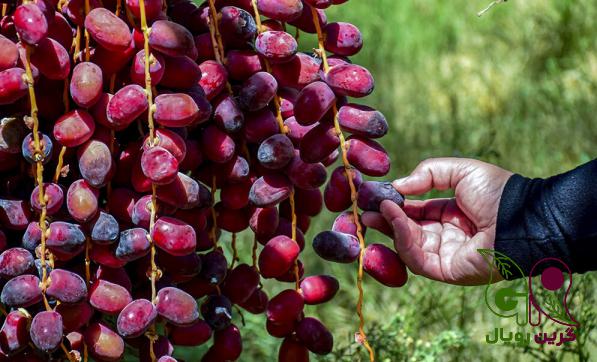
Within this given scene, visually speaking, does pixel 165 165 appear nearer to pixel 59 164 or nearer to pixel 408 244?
pixel 59 164

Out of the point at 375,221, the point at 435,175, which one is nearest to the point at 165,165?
the point at 375,221

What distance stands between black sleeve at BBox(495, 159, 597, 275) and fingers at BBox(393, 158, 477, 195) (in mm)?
143

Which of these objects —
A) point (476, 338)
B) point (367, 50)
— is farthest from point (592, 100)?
point (476, 338)

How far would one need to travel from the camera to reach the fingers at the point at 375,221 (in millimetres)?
1382

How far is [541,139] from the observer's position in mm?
3133

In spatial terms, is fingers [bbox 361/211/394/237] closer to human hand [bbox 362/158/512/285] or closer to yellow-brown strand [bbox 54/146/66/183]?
human hand [bbox 362/158/512/285]

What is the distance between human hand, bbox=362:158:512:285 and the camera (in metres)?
1.50

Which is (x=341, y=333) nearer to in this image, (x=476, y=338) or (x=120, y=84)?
(x=476, y=338)

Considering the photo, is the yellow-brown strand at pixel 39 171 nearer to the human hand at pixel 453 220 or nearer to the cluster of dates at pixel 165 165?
the cluster of dates at pixel 165 165

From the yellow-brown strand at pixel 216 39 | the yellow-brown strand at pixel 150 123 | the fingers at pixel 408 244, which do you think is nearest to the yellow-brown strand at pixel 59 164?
the yellow-brown strand at pixel 150 123

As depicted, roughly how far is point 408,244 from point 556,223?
259mm

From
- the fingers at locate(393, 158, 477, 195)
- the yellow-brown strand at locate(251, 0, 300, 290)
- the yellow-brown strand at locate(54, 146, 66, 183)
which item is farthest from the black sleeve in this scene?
the yellow-brown strand at locate(54, 146, 66, 183)

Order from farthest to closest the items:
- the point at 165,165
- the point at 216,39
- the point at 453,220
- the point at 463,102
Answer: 1. the point at 463,102
2. the point at 453,220
3. the point at 216,39
4. the point at 165,165

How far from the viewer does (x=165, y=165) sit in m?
1.09
